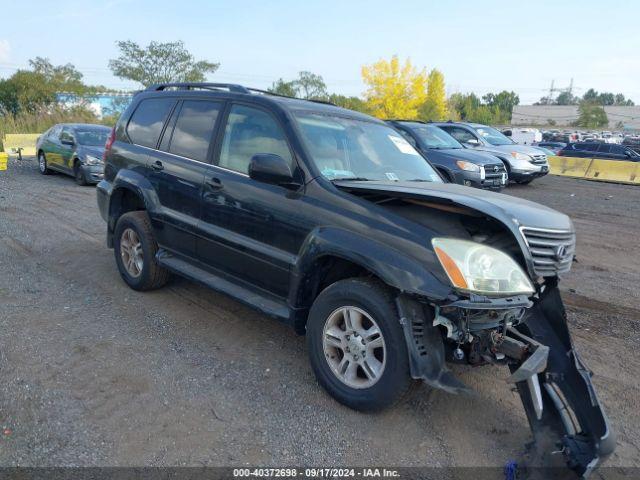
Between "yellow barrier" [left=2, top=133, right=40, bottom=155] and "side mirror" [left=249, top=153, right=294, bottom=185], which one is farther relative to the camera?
"yellow barrier" [left=2, top=133, right=40, bottom=155]

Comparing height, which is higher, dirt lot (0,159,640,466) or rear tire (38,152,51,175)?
rear tire (38,152,51,175)

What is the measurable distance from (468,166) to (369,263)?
8589mm

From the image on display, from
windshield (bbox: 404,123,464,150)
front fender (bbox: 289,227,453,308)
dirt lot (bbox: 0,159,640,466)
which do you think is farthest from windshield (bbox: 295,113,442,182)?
windshield (bbox: 404,123,464,150)

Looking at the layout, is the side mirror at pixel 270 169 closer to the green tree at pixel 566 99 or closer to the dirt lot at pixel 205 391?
the dirt lot at pixel 205 391

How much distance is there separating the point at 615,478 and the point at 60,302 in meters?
4.64

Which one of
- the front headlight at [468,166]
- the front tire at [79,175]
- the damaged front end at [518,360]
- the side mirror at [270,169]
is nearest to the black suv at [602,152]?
the front headlight at [468,166]

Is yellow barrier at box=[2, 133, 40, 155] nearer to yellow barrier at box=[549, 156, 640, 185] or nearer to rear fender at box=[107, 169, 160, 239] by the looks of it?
rear fender at box=[107, 169, 160, 239]

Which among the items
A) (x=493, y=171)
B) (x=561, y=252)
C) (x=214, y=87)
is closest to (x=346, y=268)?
(x=561, y=252)

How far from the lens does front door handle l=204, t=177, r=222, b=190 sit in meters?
3.99

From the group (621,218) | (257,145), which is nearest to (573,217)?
(621,218)

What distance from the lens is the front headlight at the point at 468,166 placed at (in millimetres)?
10796

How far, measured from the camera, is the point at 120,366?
3615 millimetres

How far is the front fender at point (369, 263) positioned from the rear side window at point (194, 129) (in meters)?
1.49

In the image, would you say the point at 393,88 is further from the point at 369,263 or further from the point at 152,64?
the point at 369,263
